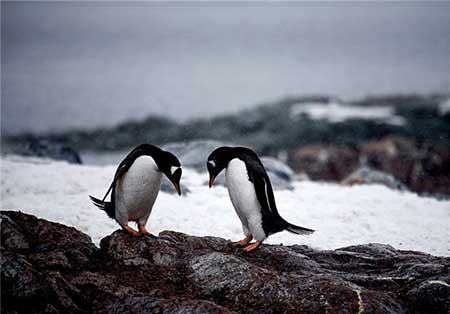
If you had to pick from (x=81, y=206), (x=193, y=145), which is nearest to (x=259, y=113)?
(x=193, y=145)

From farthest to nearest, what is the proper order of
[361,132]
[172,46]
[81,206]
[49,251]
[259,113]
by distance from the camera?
[172,46]
[259,113]
[361,132]
[81,206]
[49,251]

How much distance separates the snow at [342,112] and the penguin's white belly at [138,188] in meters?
19.6

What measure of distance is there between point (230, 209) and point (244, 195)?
3.61 meters

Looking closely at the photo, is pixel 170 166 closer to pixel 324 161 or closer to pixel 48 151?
pixel 48 151

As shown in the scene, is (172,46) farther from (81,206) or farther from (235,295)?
(235,295)

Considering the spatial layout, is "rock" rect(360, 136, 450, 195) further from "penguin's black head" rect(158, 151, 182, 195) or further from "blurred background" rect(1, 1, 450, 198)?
"penguin's black head" rect(158, 151, 182, 195)

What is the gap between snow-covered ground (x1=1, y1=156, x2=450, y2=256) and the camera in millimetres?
7798

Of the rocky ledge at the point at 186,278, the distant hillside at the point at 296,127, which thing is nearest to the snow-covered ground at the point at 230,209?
the rocky ledge at the point at 186,278

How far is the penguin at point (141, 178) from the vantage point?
Result: 16.9ft

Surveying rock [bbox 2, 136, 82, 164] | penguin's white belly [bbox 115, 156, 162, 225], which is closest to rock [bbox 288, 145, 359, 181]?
rock [bbox 2, 136, 82, 164]

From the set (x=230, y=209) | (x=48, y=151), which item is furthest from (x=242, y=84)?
(x=230, y=209)

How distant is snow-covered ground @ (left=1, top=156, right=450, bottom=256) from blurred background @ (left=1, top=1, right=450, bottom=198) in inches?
Result: 67.9

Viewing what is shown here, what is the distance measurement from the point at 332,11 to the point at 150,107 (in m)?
24.4

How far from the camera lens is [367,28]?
4269 centimetres
